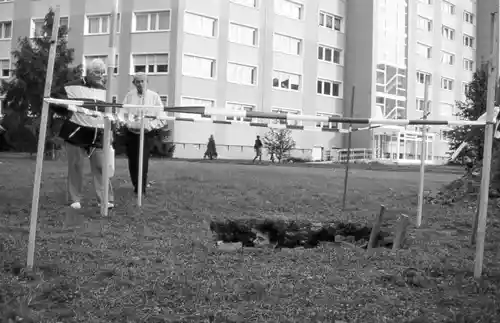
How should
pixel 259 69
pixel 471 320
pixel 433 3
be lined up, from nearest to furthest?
pixel 471 320 < pixel 259 69 < pixel 433 3

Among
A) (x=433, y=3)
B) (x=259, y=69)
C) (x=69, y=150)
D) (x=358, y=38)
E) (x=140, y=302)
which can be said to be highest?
(x=433, y=3)

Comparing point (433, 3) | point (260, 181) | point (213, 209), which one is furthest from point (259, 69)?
point (213, 209)

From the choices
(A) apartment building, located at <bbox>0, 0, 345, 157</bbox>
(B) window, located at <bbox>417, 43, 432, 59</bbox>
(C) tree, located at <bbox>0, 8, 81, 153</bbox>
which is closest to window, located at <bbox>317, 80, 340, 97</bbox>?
(A) apartment building, located at <bbox>0, 0, 345, 157</bbox>

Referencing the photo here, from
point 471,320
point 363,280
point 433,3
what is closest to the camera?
point 471,320

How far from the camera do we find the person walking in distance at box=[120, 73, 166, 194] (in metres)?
8.97

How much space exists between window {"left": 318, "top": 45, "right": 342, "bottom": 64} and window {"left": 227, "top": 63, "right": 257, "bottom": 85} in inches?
299

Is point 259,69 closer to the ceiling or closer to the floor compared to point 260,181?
closer to the ceiling

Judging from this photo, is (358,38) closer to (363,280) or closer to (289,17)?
(289,17)

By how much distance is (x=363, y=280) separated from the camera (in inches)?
172

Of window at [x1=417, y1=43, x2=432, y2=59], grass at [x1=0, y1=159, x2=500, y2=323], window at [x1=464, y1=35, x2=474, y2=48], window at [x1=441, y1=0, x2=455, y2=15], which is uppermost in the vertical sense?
window at [x1=441, y1=0, x2=455, y2=15]

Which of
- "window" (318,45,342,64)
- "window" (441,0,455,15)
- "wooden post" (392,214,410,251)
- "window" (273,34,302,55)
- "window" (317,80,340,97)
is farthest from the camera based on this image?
"window" (441,0,455,15)

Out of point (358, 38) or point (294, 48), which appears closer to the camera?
point (294, 48)

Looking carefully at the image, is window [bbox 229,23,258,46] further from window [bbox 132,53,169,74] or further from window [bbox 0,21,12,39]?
window [bbox 0,21,12,39]

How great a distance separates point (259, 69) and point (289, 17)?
532 centimetres
